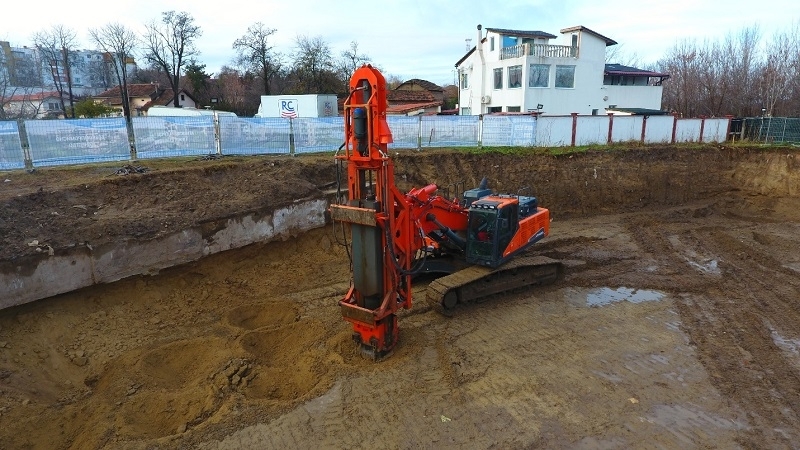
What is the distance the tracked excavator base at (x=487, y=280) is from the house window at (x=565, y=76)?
2507 cm

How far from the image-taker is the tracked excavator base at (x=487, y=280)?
27.2 ft

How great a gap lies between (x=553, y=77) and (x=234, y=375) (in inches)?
1192

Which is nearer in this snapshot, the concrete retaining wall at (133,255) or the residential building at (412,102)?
the concrete retaining wall at (133,255)

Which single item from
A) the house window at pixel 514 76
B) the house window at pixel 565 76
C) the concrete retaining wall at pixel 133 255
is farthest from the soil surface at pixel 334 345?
the house window at pixel 514 76

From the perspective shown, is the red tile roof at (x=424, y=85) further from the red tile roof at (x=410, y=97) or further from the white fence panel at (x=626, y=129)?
the white fence panel at (x=626, y=129)

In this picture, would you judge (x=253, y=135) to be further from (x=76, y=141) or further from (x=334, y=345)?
(x=334, y=345)

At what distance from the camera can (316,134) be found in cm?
1545

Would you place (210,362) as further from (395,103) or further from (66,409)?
(395,103)

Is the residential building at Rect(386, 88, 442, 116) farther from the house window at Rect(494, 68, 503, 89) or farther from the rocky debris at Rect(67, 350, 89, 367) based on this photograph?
the rocky debris at Rect(67, 350, 89, 367)

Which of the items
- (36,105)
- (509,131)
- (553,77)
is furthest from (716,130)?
(36,105)

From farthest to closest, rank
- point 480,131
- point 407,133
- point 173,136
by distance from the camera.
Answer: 1. point 480,131
2. point 407,133
3. point 173,136

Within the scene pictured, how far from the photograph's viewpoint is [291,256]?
1102cm

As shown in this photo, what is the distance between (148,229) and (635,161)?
16734mm

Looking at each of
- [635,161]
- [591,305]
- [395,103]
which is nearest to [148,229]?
[591,305]
